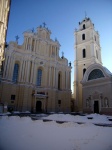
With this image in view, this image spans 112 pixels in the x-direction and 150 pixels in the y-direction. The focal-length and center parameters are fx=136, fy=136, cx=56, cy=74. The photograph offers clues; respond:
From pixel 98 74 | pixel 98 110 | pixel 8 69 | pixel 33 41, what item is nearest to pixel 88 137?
pixel 98 110

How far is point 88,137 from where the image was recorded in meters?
4.63

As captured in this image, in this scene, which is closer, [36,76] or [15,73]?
[15,73]

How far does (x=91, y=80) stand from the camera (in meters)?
23.1

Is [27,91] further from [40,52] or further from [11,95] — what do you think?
[40,52]

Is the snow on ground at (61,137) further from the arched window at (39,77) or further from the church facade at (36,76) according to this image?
the arched window at (39,77)

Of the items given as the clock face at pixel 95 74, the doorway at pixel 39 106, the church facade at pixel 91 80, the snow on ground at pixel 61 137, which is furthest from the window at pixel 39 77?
the snow on ground at pixel 61 137

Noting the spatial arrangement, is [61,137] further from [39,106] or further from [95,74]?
[39,106]

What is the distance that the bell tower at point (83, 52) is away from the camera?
31.9m

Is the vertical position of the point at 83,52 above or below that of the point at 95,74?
above

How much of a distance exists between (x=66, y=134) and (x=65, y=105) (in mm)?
24180

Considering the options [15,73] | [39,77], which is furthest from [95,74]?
[15,73]

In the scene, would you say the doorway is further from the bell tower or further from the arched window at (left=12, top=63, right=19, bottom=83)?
the bell tower

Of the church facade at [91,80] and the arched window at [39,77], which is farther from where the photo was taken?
the arched window at [39,77]

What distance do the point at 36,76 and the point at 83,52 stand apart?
14.9 meters
